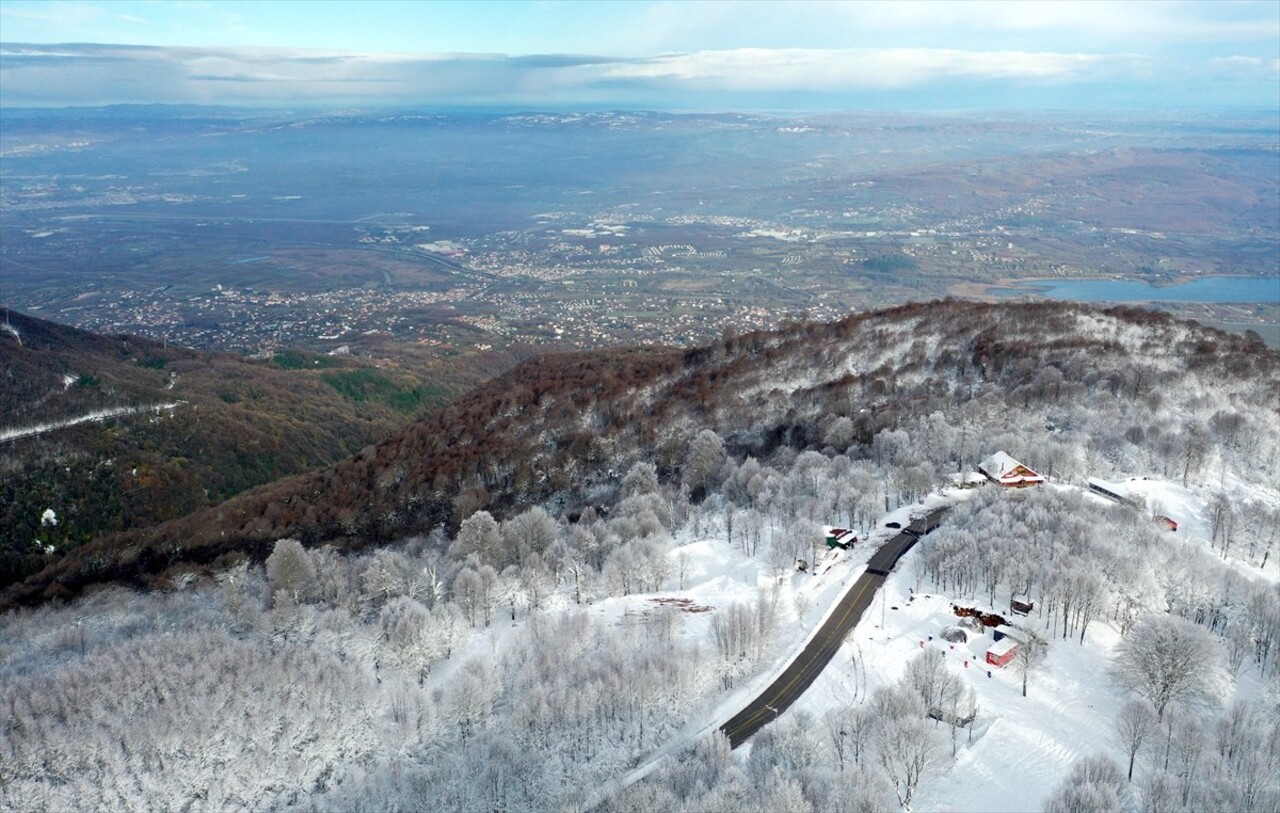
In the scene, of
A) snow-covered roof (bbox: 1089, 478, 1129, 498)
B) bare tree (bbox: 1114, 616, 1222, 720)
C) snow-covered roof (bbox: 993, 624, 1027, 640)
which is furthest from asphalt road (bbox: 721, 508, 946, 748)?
snow-covered roof (bbox: 1089, 478, 1129, 498)

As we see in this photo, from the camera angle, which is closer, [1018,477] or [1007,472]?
[1018,477]

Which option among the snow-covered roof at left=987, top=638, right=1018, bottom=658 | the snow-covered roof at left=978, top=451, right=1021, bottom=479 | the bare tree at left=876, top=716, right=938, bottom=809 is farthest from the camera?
the snow-covered roof at left=978, top=451, right=1021, bottom=479

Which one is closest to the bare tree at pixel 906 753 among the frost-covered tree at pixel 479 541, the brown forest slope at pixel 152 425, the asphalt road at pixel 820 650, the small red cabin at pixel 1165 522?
the asphalt road at pixel 820 650

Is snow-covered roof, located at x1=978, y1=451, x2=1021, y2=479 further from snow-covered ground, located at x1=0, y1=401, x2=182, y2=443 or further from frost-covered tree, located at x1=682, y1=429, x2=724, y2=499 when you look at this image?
snow-covered ground, located at x1=0, y1=401, x2=182, y2=443

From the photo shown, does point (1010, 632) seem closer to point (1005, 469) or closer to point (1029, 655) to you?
point (1029, 655)

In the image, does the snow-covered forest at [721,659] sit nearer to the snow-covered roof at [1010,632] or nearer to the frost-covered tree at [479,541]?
the frost-covered tree at [479,541]

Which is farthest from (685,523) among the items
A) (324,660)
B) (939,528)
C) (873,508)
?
(324,660)

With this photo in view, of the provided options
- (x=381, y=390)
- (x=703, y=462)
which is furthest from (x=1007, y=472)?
(x=381, y=390)
